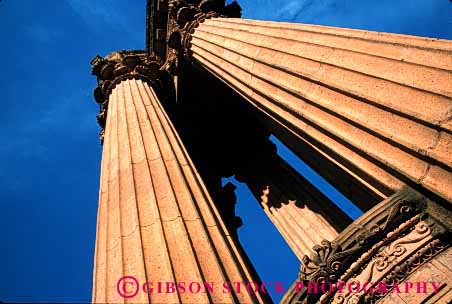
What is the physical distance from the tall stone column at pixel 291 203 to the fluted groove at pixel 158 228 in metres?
7.39

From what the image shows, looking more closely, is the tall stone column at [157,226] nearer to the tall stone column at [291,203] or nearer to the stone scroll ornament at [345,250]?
the stone scroll ornament at [345,250]

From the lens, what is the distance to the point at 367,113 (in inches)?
381

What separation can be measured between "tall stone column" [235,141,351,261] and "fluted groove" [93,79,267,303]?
7.39 m

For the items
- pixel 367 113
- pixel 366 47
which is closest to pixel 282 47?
pixel 366 47

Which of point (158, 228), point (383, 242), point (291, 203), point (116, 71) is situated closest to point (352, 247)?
point (383, 242)

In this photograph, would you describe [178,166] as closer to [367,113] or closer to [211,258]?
[211,258]

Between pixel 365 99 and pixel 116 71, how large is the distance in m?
15.8

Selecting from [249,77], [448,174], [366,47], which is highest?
[249,77]

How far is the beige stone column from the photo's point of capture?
8375 millimetres

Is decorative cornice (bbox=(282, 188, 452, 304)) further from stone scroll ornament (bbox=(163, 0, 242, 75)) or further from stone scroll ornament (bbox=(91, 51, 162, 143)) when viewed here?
stone scroll ornament (bbox=(91, 51, 162, 143))

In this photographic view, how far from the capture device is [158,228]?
30.4 ft

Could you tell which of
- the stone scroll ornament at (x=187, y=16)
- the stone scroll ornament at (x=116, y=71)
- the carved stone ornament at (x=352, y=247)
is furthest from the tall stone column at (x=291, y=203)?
the carved stone ornament at (x=352, y=247)

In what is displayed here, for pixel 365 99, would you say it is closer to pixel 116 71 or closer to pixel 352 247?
pixel 352 247

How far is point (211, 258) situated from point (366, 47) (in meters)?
6.06
